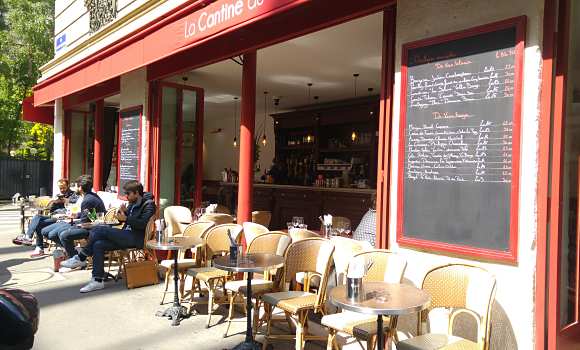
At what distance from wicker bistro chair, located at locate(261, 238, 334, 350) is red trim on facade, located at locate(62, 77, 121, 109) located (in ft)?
19.3

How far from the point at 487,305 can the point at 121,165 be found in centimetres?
668

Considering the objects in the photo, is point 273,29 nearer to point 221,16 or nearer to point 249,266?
point 221,16

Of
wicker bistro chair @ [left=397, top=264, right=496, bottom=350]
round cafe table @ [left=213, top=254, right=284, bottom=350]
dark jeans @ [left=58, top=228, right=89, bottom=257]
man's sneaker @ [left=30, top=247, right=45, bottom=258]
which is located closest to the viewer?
wicker bistro chair @ [left=397, top=264, right=496, bottom=350]

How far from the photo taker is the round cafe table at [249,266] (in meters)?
3.28

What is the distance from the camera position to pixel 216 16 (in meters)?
4.36

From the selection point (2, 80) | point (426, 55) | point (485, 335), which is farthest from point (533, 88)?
point (2, 80)

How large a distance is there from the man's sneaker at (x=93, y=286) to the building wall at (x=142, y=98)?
2048 millimetres

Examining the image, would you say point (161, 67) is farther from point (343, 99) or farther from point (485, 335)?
point (485, 335)

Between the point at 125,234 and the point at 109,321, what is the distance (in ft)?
4.78

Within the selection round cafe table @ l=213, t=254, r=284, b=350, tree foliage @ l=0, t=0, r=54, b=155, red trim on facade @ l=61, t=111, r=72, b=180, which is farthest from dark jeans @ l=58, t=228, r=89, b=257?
tree foliage @ l=0, t=0, r=54, b=155

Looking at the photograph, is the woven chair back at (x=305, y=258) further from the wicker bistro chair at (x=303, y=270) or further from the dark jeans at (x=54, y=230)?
the dark jeans at (x=54, y=230)

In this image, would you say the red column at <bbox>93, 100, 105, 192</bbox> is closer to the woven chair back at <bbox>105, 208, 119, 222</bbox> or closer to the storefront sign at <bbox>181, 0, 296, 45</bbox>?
the woven chair back at <bbox>105, 208, 119, 222</bbox>

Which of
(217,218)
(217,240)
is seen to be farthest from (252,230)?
(217,218)

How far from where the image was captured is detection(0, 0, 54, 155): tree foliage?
18.3 metres
